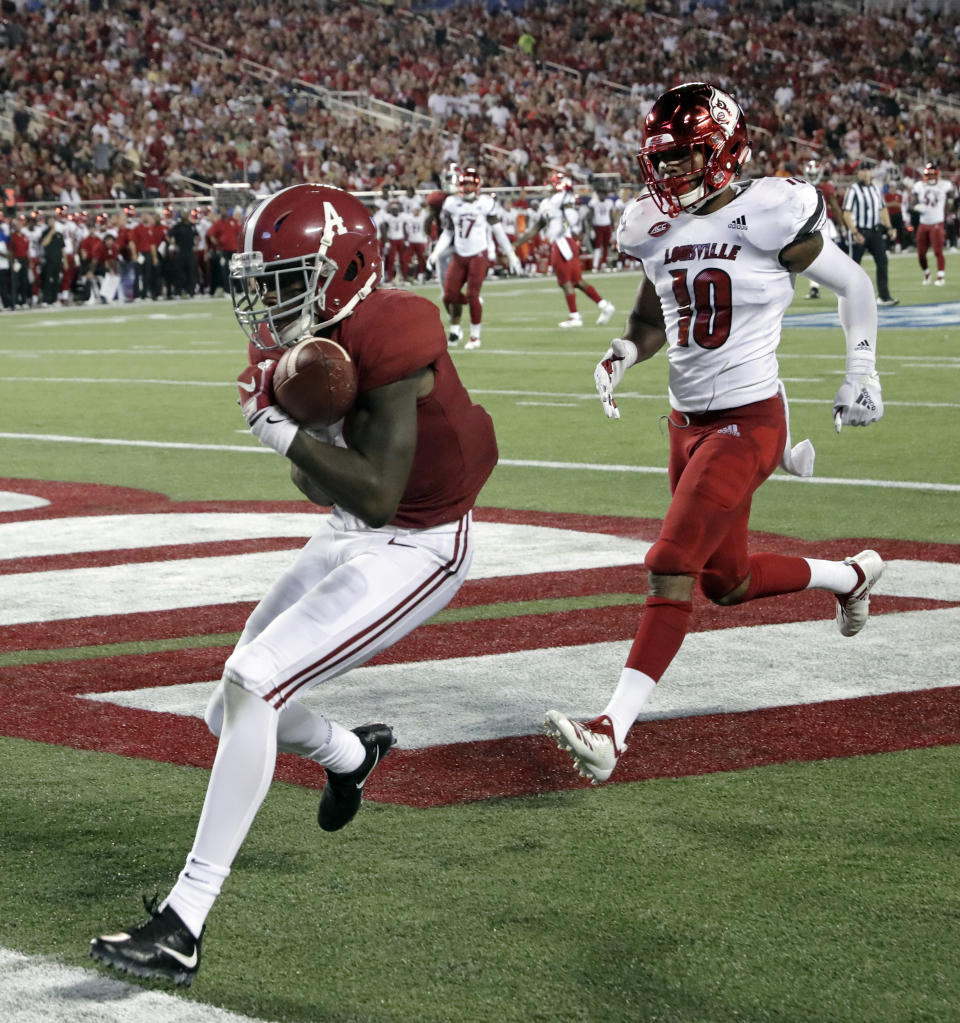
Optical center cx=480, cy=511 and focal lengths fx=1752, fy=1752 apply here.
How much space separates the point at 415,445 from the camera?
3.53 meters

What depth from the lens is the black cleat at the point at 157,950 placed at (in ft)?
9.87

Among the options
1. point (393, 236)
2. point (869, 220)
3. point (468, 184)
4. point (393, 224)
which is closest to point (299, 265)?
point (468, 184)

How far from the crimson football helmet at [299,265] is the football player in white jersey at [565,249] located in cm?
1585

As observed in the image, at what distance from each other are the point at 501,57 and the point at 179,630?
4181 centimetres

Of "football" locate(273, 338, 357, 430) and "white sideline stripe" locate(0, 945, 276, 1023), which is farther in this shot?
"football" locate(273, 338, 357, 430)

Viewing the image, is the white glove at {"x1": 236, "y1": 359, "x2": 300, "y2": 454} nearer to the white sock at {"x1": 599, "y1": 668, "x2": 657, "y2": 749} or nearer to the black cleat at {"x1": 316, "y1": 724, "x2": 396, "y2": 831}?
the black cleat at {"x1": 316, "y1": 724, "x2": 396, "y2": 831}

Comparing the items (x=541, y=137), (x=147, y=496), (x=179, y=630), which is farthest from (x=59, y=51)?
(x=179, y=630)

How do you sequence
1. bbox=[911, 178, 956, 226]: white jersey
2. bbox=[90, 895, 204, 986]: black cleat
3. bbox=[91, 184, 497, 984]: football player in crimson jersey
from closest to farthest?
bbox=[90, 895, 204, 986]: black cleat → bbox=[91, 184, 497, 984]: football player in crimson jersey → bbox=[911, 178, 956, 226]: white jersey

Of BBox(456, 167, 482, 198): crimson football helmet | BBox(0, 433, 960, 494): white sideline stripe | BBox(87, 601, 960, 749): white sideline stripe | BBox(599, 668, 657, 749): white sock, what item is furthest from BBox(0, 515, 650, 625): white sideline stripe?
BBox(456, 167, 482, 198): crimson football helmet

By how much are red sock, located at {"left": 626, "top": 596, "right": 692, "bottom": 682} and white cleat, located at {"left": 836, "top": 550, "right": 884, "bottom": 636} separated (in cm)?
98

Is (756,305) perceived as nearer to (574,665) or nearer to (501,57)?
(574,665)

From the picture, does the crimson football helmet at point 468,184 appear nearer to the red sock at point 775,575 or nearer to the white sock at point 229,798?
Result: the red sock at point 775,575

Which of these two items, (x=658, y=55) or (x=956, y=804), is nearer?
(x=956, y=804)

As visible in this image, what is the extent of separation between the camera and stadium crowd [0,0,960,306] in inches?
1323
